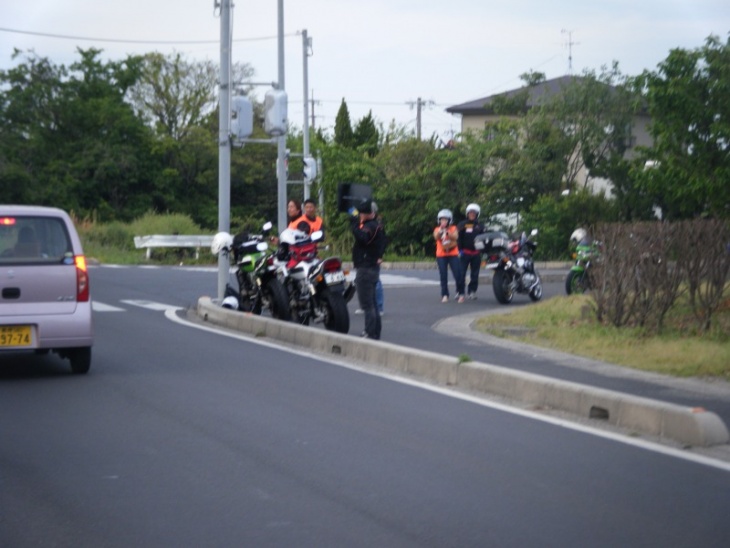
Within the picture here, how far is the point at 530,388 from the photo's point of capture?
33.7 ft

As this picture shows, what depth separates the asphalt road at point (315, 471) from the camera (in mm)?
6211

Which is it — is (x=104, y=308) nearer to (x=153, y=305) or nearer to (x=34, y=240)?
(x=153, y=305)

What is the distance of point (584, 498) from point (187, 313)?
12862 millimetres

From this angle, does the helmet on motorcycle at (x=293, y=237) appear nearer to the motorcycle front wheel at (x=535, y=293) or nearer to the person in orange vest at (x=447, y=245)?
the person in orange vest at (x=447, y=245)

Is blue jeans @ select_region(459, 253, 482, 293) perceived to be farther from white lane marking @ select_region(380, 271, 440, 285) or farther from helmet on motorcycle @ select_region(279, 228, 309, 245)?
helmet on motorcycle @ select_region(279, 228, 309, 245)

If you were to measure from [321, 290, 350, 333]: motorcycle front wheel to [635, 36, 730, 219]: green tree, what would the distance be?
9.07 meters

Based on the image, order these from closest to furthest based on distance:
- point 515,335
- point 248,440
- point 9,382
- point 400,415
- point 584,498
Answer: point 584,498
point 248,440
point 400,415
point 9,382
point 515,335

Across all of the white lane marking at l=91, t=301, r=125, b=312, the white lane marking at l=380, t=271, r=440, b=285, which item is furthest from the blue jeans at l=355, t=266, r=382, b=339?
the white lane marking at l=380, t=271, r=440, b=285

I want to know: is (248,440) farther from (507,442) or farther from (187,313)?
(187,313)

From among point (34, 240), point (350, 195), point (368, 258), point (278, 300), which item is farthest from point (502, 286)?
point (34, 240)

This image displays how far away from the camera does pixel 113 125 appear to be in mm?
66000

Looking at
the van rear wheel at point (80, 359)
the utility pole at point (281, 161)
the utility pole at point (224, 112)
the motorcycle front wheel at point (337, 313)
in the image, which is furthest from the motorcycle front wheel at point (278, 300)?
the utility pole at point (281, 161)

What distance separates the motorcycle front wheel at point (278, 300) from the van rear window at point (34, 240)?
4767 millimetres

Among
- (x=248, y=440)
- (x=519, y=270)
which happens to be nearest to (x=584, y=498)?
(x=248, y=440)
